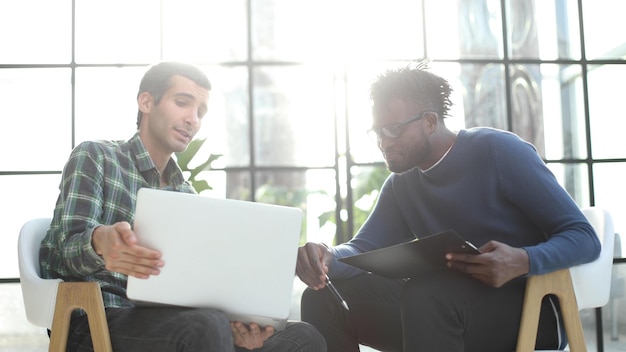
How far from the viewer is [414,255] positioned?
1.79 metres

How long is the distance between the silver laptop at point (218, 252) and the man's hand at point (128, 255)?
0.02m

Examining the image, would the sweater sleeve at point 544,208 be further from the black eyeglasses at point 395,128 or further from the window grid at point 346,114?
the window grid at point 346,114

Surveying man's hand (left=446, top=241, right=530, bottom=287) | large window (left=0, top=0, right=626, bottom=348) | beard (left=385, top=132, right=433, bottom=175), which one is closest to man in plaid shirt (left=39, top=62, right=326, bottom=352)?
man's hand (left=446, top=241, right=530, bottom=287)

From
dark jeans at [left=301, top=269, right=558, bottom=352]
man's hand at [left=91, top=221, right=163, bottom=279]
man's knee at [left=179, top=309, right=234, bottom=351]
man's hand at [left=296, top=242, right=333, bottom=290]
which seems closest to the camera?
man's hand at [left=91, top=221, right=163, bottom=279]

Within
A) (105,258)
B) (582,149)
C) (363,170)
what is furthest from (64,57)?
(582,149)

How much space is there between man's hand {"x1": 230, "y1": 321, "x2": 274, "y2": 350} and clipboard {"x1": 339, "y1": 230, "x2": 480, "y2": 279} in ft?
0.91

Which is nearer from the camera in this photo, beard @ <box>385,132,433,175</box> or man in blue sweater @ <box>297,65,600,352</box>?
man in blue sweater @ <box>297,65,600,352</box>

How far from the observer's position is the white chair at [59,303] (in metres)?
1.68

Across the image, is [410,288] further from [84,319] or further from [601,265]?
[84,319]

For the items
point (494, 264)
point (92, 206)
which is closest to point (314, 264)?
point (494, 264)

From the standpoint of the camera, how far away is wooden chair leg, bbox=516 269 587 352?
5.91 ft

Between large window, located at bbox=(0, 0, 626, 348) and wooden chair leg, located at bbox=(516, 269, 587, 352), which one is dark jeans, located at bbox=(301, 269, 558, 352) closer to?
wooden chair leg, located at bbox=(516, 269, 587, 352)

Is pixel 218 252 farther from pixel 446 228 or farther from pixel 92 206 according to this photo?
pixel 446 228

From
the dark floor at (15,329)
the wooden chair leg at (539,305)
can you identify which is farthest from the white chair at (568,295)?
the dark floor at (15,329)
